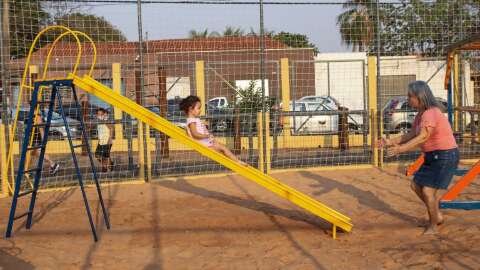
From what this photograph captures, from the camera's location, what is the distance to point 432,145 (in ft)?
18.9

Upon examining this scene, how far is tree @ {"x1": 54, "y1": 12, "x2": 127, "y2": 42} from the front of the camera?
9984 mm

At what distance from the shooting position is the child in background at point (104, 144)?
35.2 feet

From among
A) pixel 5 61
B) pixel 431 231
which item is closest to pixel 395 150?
pixel 431 231

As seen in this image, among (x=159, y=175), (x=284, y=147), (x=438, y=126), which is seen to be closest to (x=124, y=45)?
(x=159, y=175)

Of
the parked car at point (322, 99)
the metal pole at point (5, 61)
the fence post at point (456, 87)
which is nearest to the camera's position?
the metal pole at point (5, 61)

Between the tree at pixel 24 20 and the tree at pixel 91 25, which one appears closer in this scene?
the tree at pixel 24 20

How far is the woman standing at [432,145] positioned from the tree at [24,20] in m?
6.76

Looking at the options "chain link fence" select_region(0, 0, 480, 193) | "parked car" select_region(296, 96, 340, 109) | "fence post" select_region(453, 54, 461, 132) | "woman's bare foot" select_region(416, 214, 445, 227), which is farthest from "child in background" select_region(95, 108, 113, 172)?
"fence post" select_region(453, 54, 461, 132)

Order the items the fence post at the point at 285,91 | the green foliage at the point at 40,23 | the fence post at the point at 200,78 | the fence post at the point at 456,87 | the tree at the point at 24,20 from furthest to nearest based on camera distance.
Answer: the fence post at the point at 200,78 → the fence post at the point at 285,91 → the fence post at the point at 456,87 → the green foliage at the point at 40,23 → the tree at the point at 24,20

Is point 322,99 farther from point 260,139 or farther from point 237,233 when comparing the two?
point 237,233

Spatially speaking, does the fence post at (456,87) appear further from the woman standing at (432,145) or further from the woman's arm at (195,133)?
the woman's arm at (195,133)

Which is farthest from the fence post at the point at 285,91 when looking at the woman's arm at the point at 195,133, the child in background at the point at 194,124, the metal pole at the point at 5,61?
the metal pole at the point at 5,61

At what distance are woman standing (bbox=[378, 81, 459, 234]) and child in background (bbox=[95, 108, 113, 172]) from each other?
6258 mm

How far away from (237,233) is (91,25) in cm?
558
